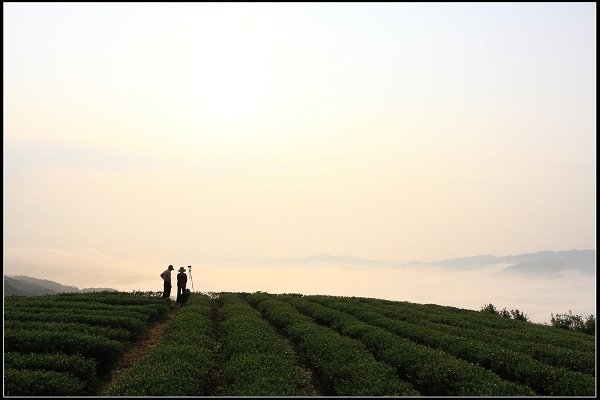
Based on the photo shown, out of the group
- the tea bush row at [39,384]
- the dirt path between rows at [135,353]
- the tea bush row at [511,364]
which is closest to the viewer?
the tea bush row at [39,384]

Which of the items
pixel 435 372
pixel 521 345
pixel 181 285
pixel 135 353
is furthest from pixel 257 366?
pixel 181 285

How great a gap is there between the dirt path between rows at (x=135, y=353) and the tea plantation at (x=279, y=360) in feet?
0.72

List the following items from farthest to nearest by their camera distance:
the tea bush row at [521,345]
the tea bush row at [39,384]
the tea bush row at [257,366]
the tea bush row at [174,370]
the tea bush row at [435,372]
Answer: the tea bush row at [521,345], the tea bush row at [435,372], the tea bush row at [257,366], the tea bush row at [174,370], the tea bush row at [39,384]

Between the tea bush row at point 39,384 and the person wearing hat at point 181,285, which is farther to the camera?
the person wearing hat at point 181,285

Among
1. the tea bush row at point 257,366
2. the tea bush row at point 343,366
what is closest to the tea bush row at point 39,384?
the tea bush row at point 257,366

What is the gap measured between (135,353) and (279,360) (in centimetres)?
875

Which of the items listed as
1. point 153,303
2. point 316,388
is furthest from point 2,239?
point 153,303

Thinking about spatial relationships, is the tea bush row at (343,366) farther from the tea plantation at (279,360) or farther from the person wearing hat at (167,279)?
the person wearing hat at (167,279)

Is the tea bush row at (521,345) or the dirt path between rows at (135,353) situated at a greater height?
the tea bush row at (521,345)

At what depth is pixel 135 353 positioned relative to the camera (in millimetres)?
23438

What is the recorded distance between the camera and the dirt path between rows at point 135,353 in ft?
Answer: 61.6

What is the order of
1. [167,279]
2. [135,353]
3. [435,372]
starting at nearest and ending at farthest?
[435,372] < [135,353] < [167,279]

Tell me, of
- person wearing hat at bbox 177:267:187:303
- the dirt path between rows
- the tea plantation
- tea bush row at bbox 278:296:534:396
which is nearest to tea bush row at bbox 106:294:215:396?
the tea plantation

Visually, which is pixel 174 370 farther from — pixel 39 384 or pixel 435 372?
pixel 435 372
